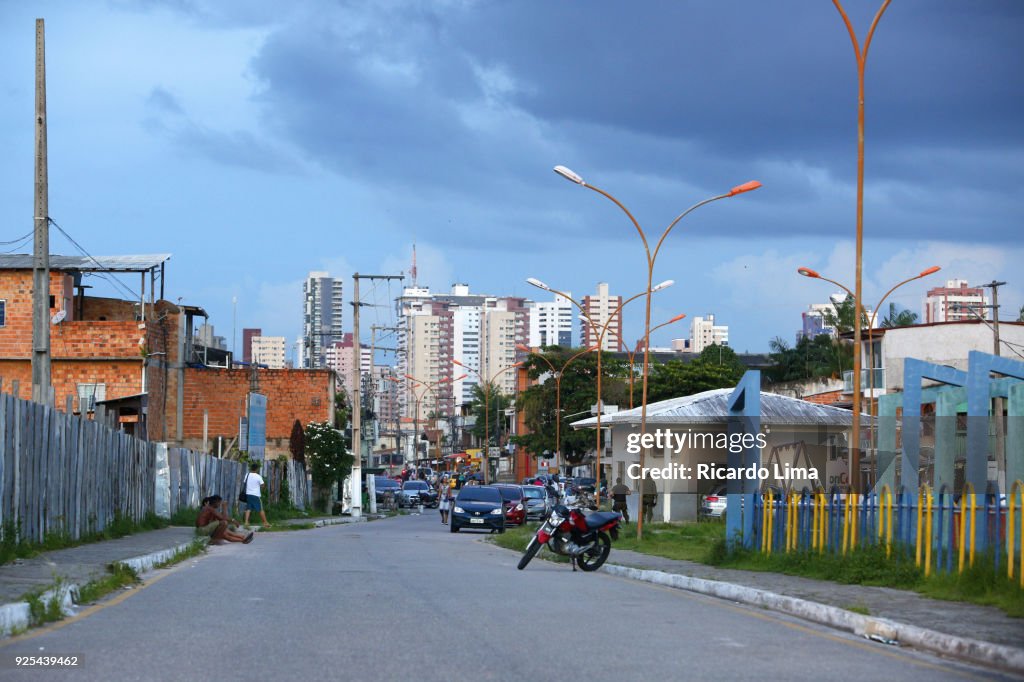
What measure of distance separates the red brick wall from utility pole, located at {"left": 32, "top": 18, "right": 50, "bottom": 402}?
35.3 m

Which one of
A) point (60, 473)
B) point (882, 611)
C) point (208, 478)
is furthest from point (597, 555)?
point (208, 478)

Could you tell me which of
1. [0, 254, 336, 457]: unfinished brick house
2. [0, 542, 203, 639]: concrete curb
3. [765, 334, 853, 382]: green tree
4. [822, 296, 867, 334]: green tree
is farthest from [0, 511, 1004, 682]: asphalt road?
[765, 334, 853, 382]: green tree

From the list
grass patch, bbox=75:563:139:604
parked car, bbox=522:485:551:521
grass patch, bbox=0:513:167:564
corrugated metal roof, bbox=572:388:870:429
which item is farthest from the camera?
parked car, bbox=522:485:551:521

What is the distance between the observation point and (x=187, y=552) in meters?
21.6

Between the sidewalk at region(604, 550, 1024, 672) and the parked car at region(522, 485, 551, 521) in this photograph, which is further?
the parked car at region(522, 485, 551, 521)

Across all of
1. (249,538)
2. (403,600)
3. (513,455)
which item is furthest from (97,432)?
(513,455)

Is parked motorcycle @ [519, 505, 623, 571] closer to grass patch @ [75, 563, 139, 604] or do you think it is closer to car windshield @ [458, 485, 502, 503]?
grass patch @ [75, 563, 139, 604]

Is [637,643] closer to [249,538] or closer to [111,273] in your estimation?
[249,538]

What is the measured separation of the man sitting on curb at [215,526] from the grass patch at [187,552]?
133 centimetres

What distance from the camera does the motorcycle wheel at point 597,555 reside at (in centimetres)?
2005

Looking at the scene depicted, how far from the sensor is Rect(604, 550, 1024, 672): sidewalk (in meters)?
9.88

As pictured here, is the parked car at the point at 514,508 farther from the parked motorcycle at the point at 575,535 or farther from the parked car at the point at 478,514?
the parked motorcycle at the point at 575,535

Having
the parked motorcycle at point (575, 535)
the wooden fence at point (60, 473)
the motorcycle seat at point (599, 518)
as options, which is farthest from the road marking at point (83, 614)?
the motorcycle seat at point (599, 518)

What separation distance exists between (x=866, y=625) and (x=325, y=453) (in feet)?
154
